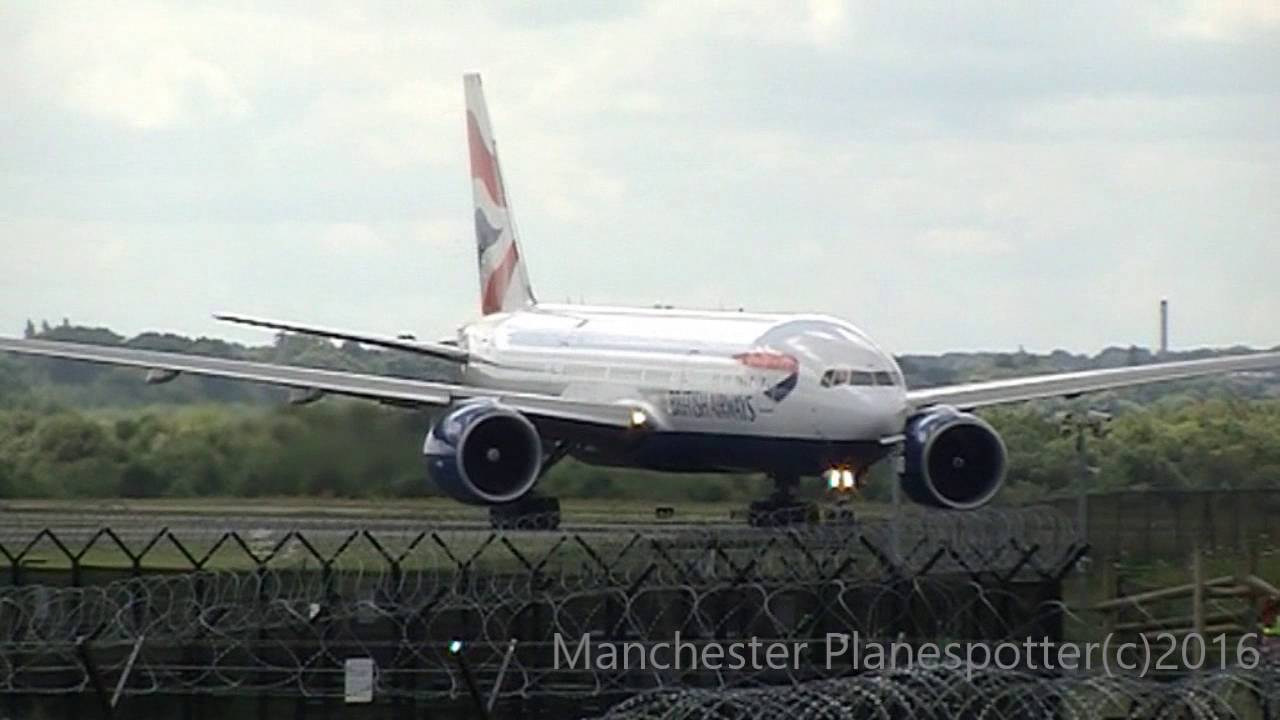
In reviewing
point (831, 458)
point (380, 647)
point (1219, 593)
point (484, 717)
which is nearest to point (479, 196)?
point (831, 458)

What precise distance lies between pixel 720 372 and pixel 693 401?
96 cm

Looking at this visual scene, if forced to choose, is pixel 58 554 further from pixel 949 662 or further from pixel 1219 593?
pixel 949 662

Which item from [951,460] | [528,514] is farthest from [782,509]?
[528,514]

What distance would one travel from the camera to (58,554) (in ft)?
164

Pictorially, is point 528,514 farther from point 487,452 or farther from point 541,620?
point 541,620

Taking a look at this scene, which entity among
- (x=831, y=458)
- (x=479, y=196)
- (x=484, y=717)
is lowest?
(x=484, y=717)

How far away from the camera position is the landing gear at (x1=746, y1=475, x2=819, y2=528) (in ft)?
182

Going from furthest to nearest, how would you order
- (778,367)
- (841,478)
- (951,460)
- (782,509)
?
(951,460) → (782,509) → (841,478) → (778,367)

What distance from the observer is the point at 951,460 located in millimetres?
56969

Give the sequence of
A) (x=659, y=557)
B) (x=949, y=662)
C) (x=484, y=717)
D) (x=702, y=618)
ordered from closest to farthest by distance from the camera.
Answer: (x=484, y=717)
(x=949, y=662)
(x=702, y=618)
(x=659, y=557)

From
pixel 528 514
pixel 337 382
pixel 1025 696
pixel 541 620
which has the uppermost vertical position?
pixel 337 382

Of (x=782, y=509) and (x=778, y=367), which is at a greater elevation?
(x=778, y=367)

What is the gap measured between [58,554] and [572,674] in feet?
63.3

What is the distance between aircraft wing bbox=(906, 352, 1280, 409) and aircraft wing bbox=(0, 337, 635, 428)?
560 centimetres
